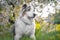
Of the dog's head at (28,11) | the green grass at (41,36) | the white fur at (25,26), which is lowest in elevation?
the green grass at (41,36)

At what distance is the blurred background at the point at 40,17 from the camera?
9.46ft

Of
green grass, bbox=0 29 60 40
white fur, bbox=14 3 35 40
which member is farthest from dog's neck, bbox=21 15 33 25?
green grass, bbox=0 29 60 40

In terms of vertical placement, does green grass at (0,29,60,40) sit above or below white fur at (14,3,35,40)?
below

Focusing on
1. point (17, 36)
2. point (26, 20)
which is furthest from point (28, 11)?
point (17, 36)

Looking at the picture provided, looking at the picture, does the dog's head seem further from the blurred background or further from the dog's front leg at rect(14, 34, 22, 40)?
the dog's front leg at rect(14, 34, 22, 40)

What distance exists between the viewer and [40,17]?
9.48ft

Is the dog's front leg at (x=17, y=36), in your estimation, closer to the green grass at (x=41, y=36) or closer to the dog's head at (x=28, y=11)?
the green grass at (x=41, y=36)

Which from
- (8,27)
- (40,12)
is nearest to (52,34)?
(40,12)

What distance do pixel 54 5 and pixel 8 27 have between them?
531 millimetres

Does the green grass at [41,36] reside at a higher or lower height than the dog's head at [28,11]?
lower

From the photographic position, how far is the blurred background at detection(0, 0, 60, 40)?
288 cm

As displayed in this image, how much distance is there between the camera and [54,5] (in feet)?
9.50

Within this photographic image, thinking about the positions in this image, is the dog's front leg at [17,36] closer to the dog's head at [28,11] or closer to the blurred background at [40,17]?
the blurred background at [40,17]

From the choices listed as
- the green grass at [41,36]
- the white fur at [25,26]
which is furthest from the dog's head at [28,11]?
the green grass at [41,36]
